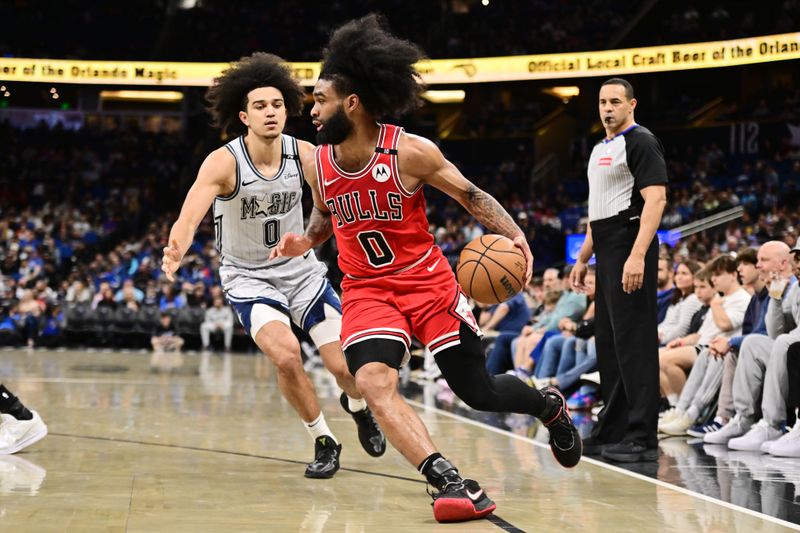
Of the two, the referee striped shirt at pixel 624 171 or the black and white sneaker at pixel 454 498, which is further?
the referee striped shirt at pixel 624 171

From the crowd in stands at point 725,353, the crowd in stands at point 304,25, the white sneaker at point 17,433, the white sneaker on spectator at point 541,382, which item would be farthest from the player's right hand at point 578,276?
the crowd in stands at point 304,25

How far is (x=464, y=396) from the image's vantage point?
4.29 meters

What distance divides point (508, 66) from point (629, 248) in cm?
2097

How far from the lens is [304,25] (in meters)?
30.6

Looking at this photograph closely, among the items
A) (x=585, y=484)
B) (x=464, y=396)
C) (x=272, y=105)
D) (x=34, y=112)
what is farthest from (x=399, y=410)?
(x=34, y=112)

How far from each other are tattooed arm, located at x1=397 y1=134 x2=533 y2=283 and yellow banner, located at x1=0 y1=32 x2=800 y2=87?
1870cm

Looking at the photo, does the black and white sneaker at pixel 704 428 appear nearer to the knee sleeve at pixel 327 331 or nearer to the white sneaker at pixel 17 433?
the knee sleeve at pixel 327 331

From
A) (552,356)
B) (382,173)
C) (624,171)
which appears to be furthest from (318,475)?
(552,356)

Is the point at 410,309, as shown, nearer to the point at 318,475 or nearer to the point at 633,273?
the point at 318,475

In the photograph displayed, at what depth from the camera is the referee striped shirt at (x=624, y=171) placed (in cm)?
567

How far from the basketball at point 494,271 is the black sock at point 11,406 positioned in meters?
2.84

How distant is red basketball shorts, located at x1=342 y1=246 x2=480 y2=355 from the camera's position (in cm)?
422

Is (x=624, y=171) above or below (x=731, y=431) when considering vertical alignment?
above

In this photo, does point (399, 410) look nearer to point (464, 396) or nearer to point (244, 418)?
point (464, 396)
